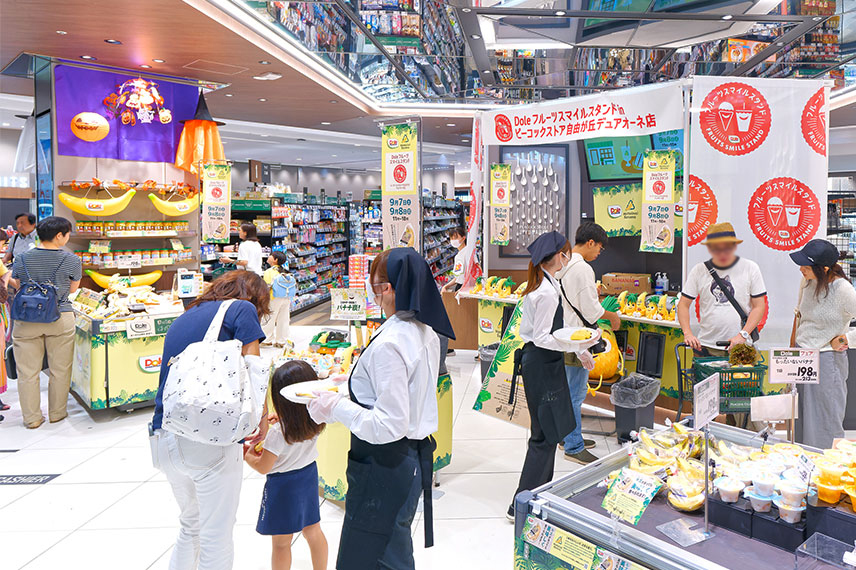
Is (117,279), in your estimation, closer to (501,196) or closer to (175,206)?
(175,206)

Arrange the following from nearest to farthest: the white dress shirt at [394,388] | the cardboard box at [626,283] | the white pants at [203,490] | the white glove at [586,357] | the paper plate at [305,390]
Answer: the white dress shirt at [394,388], the paper plate at [305,390], the white pants at [203,490], the white glove at [586,357], the cardboard box at [626,283]

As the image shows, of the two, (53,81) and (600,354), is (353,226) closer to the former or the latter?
(53,81)

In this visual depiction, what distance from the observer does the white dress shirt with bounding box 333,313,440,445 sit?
6.53 ft

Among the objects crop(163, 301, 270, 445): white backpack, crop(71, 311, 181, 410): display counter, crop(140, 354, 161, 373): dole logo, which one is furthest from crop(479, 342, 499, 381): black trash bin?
crop(163, 301, 270, 445): white backpack

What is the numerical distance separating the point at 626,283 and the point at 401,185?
331 cm

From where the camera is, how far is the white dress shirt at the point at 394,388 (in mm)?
1990

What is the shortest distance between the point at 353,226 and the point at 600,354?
11016mm

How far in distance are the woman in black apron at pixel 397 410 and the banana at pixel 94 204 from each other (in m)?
5.34

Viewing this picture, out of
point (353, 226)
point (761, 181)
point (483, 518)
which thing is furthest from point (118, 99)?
point (353, 226)

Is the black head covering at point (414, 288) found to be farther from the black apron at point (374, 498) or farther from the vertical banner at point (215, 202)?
the vertical banner at point (215, 202)

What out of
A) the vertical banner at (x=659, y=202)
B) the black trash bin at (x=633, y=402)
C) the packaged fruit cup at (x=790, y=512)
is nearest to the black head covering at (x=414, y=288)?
the packaged fruit cup at (x=790, y=512)

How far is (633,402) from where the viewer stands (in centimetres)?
488

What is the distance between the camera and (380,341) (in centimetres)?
205

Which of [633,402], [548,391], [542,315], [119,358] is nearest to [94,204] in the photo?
[119,358]
